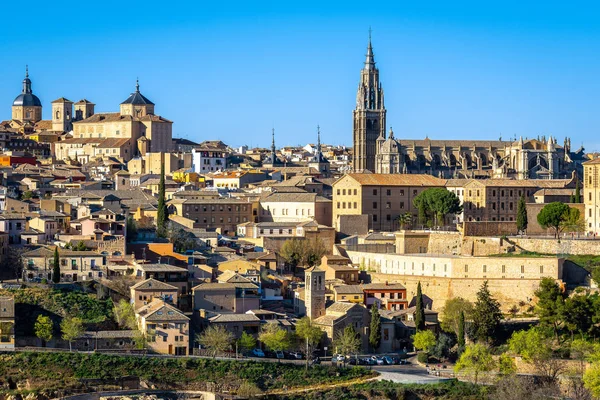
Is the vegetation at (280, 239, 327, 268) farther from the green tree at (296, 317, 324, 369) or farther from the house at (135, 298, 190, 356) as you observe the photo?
the house at (135, 298, 190, 356)

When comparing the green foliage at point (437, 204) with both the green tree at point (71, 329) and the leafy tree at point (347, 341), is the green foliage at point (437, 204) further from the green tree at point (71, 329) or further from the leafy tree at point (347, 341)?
the green tree at point (71, 329)

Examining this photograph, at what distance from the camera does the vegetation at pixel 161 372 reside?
164ft

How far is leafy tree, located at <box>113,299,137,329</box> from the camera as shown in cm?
5391

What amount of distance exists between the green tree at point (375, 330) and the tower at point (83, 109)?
67609mm

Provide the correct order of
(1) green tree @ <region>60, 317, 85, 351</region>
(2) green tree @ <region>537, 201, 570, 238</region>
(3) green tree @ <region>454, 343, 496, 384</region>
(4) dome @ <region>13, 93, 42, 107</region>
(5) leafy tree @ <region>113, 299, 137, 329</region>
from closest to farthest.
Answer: (1) green tree @ <region>60, 317, 85, 351</region> → (3) green tree @ <region>454, 343, 496, 384</region> → (5) leafy tree @ <region>113, 299, 137, 329</region> → (2) green tree @ <region>537, 201, 570, 238</region> → (4) dome @ <region>13, 93, 42, 107</region>

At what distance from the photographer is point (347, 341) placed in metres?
53.7

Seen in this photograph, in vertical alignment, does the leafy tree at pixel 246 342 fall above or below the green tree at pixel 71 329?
below

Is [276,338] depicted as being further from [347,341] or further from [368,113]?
[368,113]

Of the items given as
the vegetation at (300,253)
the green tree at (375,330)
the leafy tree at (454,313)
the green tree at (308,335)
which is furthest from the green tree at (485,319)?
the vegetation at (300,253)

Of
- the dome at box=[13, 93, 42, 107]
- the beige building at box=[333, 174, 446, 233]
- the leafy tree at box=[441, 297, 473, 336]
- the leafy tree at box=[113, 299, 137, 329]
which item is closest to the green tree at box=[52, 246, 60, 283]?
Answer: the leafy tree at box=[113, 299, 137, 329]

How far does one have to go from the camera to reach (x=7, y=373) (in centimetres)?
4981

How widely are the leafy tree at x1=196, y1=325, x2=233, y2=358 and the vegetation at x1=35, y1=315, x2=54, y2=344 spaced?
5.10 metres

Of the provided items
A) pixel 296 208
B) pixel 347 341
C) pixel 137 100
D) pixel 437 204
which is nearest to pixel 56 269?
pixel 347 341

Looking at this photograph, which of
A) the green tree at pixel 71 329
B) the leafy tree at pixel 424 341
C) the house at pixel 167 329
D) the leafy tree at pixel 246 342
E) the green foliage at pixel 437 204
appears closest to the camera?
the green tree at pixel 71 329
